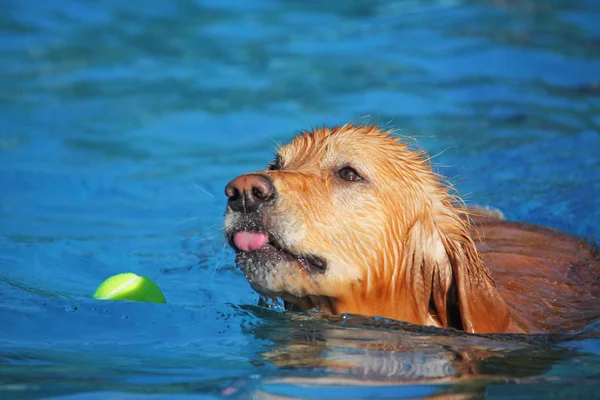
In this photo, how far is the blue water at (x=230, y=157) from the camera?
4.76 meters

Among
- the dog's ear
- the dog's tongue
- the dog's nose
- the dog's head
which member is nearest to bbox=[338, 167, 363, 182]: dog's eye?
the dog's head

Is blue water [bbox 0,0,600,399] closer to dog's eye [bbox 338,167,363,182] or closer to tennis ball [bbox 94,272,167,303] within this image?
tennis ball [bbox 94,272,167,303]

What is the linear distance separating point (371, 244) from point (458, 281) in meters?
0.53

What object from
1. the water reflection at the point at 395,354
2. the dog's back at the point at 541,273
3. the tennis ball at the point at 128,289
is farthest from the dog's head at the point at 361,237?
the tennis ball at the point at 128,289

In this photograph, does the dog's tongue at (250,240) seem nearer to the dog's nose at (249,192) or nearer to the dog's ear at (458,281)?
the dog's nose at (249,192)

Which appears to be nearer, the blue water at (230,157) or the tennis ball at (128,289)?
the blue water at (230,157)

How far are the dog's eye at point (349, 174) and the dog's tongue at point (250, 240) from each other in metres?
0.77

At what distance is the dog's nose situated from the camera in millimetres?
4941

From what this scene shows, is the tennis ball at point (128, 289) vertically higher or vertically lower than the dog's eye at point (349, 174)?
lower

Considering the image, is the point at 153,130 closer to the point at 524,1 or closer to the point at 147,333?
the point at 147,333

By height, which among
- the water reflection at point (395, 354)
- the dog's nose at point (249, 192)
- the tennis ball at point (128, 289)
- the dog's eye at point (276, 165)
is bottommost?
the water reflection at point (395, 354)

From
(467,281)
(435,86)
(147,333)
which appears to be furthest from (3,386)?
(435,86)

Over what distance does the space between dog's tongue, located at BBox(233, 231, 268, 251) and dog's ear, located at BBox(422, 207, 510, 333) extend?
107cm

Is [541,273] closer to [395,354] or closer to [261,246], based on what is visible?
[395,354]
